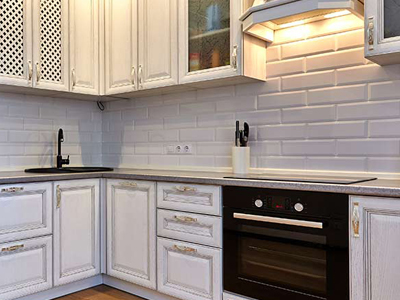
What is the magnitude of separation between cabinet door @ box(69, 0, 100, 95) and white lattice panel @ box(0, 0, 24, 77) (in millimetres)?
377

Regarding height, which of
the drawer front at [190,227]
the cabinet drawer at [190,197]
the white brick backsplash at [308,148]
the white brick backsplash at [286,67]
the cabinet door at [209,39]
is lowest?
the drawer front at [190,227]

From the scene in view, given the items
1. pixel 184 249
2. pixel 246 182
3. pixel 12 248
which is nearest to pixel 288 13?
pixel 246 182

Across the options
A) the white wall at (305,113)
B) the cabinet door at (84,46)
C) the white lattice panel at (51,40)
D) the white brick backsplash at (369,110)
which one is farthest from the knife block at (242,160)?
the white lattice panel at (51,40)

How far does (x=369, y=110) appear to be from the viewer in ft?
7.50

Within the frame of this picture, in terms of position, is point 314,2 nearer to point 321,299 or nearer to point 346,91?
point 346,91

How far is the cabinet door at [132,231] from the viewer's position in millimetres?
2666

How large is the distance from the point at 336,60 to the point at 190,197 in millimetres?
1159

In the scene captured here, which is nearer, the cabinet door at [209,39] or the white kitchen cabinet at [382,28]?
the white kitchen cabinet at [382,28]

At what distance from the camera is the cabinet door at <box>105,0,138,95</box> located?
122 inches

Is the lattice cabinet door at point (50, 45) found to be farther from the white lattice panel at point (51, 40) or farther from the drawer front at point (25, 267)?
the drawer front at point (25, 267)

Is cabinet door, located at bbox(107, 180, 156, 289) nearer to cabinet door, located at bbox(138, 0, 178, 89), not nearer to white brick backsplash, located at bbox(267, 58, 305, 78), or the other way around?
cabinet door, located at bbox(138, 0, 178, 89)

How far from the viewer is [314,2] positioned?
2100 mm

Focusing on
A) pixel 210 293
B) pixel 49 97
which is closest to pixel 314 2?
pixel 210 293

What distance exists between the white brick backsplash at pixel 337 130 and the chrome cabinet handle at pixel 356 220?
0.65 metres
